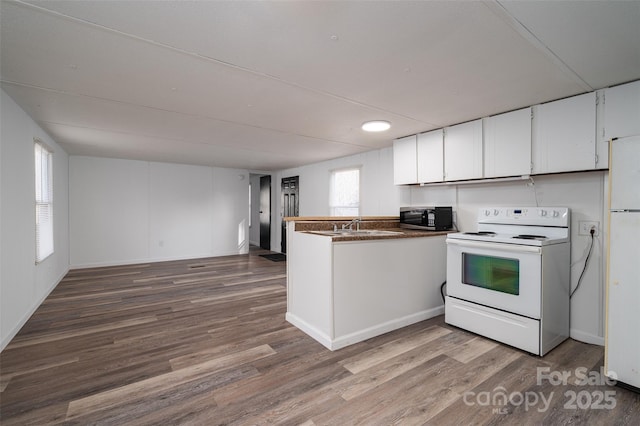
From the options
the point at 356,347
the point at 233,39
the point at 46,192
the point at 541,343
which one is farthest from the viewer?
the point at 46,192

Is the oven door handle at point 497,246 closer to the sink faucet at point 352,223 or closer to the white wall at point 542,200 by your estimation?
the white wall at point 542,200

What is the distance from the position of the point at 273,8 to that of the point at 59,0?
1.09 metres

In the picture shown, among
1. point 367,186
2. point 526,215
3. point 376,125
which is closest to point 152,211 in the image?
point 367,186

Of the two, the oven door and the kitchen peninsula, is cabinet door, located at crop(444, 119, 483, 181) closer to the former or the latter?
the kitchen peninsula

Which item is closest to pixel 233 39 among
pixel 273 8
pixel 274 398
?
pixel 273 8

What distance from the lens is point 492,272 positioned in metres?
2.85

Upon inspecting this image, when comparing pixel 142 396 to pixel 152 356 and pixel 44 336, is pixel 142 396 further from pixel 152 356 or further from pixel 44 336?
pixel 44 336

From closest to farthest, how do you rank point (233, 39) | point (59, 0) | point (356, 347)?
point (59, 0), point (233, 39), point (356, 347)

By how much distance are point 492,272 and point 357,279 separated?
4.30ft

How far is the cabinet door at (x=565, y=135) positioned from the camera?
260 cm

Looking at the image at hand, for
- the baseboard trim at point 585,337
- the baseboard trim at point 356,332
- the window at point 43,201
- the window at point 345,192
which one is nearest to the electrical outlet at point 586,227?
the baseboard trim at point 585,337

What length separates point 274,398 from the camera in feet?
6.40

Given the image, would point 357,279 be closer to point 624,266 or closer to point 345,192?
point 624,266

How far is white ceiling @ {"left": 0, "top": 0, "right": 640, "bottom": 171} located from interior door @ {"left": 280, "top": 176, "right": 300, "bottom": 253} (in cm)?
378
